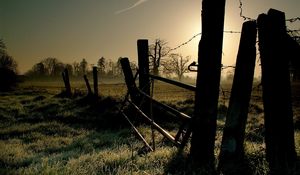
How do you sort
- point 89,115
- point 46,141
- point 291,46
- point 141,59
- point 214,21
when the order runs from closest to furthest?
point 291,46 < point 214,21 < point 46,141 < point 141,59 < point 89,115

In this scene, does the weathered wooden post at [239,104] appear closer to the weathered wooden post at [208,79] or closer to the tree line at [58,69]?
the weathered wooden post at [208,79]

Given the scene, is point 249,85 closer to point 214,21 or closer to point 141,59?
point 214,21

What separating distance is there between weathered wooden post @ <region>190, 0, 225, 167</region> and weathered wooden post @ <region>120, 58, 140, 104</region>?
516cm

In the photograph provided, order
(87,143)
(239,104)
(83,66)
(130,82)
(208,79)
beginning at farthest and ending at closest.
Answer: (83,66)
(130,82)
(87,143)
(208,79)
(239,104)

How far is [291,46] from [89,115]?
32.3ft

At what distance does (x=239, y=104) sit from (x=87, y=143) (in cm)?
485

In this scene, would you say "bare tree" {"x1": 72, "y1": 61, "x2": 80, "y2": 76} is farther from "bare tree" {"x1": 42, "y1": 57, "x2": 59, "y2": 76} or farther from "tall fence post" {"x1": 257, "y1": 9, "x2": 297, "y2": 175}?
"tall fence post" {"x1": 257, "y1": 9, "x2": 297, "y2": 175}

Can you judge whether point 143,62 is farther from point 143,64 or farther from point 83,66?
point 83,66

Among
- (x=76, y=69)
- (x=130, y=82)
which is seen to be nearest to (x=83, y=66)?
(x=76, y=69)

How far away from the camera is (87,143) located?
8383 mm

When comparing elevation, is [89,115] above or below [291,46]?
below

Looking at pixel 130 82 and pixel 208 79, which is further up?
pixel 208 79

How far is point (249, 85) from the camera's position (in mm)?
4324

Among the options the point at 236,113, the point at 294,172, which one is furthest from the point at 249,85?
the point at 294,172
